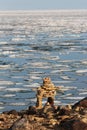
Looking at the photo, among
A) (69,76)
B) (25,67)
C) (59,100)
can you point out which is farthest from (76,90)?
(25,67)

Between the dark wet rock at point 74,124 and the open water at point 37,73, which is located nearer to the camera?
the dark wet rock at point 74,124

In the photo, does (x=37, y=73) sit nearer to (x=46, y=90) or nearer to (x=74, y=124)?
(x=46, y=90)

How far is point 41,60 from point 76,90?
938 centimetres

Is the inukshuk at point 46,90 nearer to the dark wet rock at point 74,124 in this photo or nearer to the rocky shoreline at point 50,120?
the rocky shoreline at point 50,120

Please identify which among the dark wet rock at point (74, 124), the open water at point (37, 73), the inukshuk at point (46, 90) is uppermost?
the open water at point (37, 73)

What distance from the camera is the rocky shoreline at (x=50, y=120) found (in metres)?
6.65

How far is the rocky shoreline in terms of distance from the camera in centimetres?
665

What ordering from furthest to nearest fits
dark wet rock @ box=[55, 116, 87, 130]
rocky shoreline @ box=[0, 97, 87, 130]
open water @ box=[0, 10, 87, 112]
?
open water @ box=[0, 10, 87, 112]
rocky shoreline @ box=[0, 97, 87, 130]
dark wet rock @ box=[55, 116, 87, 130]

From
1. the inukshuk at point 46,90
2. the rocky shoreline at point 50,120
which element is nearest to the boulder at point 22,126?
the rocky shoreline at point 50,120

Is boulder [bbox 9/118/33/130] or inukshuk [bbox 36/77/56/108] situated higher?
inukshuk [bbox 36/77/56/108]

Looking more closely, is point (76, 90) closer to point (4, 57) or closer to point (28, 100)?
point (28, 100)

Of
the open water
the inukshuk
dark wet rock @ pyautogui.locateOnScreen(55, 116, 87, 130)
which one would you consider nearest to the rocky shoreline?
dark wet rock @ pyautogui.locateOnScreen(55, 116, 87, 130)

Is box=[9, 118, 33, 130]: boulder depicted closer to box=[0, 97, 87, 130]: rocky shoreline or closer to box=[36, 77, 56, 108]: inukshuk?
box=[0, 97, 87, 130]: rocky shoreline

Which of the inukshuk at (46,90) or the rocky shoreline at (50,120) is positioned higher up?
the inukshuk at (46,90)
